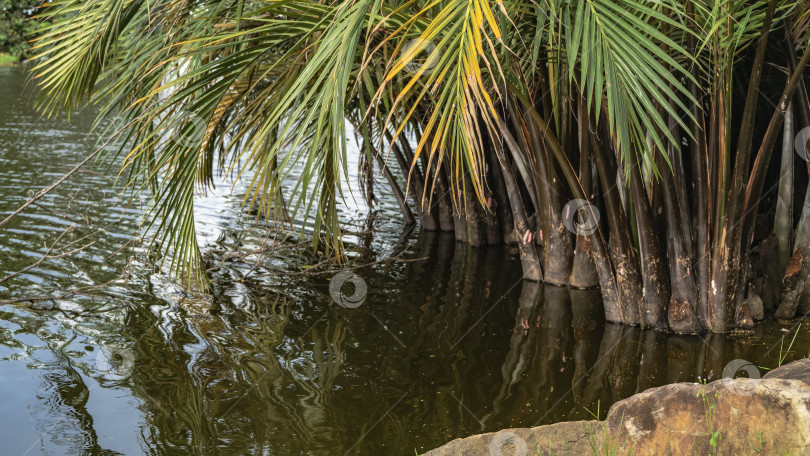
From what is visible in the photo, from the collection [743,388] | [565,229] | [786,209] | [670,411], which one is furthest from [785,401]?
[565,229]

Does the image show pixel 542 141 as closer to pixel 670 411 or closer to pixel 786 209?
pixel 786 209

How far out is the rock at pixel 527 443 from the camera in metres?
2.94

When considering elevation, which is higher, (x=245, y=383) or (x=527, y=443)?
(x=527, y=443)

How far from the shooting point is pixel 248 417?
13.0ft

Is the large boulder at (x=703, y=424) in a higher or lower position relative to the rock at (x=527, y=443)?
higher

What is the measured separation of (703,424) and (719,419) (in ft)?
0.19

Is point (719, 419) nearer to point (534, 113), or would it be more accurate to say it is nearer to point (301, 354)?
point (534, 113)

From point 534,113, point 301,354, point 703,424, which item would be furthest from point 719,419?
point 301,354

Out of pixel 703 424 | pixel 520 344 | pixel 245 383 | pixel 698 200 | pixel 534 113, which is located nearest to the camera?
pixel 703 424

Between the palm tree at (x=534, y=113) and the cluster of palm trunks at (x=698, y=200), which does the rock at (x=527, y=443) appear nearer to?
the palm tree at (x=534, y=113)

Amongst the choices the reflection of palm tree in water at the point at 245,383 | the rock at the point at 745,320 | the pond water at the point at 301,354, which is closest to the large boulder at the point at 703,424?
the pond water at the point at 301,354

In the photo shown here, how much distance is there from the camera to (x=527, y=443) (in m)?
2.98

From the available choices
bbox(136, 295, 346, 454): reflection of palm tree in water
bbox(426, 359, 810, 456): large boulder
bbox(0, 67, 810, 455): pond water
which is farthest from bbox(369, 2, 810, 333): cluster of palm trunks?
bbox(426, 359, 810, 456): large boulder

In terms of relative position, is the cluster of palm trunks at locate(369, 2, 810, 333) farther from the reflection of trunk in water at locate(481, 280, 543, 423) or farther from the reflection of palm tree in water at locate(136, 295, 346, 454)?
the reflection of palm tree in water at locate(136, 295, 346, 454)
